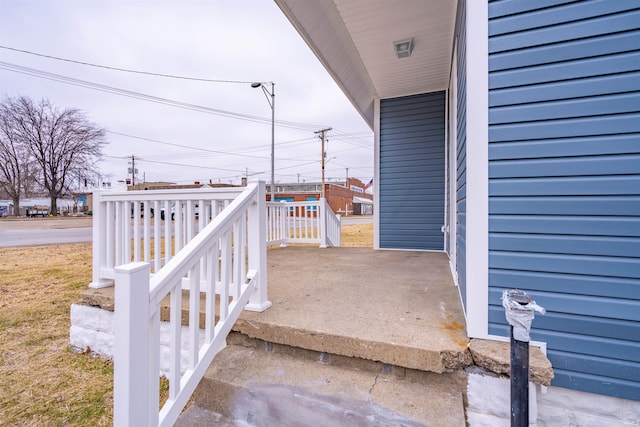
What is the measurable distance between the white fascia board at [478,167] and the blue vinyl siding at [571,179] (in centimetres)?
3

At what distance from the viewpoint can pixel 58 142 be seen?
23.0m

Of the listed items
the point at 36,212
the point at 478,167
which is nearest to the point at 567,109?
the point at 478,167

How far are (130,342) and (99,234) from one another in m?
1.95

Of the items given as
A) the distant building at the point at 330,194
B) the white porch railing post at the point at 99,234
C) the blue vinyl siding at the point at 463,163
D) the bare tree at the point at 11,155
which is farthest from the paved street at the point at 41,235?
the distant building at the point at 330,194

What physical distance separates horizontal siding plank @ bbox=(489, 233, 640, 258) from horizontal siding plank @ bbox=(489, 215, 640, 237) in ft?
0.07

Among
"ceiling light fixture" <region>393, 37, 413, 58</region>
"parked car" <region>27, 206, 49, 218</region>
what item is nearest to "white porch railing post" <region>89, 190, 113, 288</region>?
"ceiling light fixture" <region>393, 37, 413, 58</region>

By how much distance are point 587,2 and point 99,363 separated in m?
3.94

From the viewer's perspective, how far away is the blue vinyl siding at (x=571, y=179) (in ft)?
4.26

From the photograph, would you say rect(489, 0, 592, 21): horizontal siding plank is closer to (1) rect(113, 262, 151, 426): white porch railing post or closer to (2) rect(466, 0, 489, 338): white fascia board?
(2) rect(466, 0, 489, 338): white fascia board

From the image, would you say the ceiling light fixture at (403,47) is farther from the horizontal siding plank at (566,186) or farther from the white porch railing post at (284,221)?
the white porch railing post at (284,221)

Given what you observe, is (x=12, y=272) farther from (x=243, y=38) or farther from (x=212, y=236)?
(x=243, y=38)

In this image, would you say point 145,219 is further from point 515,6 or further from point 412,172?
point 412,172

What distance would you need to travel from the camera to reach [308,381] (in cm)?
148

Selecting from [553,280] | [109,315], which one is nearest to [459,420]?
[553,280]
